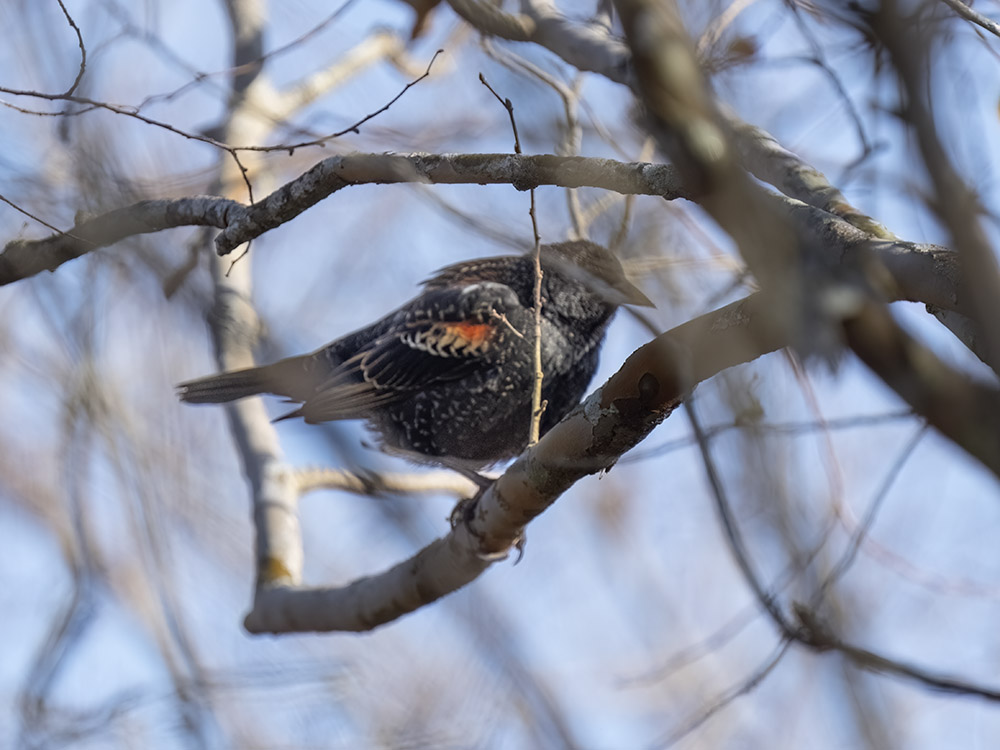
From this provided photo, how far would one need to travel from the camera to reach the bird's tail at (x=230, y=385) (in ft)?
16.5

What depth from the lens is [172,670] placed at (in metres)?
5.20

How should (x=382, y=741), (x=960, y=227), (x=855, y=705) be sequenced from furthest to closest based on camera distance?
(x=382, y=741) → (x=855, y=705) → (x=960, y=227)

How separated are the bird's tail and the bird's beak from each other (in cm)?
194

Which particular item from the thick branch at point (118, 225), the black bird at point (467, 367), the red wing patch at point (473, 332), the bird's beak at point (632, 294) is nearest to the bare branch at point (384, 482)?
the black bird at point (467, 367)

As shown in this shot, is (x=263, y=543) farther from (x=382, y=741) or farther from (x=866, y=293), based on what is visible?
(x=866, y=293)

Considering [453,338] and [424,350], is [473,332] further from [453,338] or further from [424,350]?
[424,350]

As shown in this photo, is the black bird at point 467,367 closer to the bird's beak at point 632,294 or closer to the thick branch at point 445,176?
the bird's beak at point 632,294

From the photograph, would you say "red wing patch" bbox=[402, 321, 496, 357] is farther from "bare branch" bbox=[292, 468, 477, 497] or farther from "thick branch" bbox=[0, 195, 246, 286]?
"thick branch" bbox=[0, 195, 246, 286]

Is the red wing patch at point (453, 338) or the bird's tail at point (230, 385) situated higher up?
the bird's tail at point (230, 385)

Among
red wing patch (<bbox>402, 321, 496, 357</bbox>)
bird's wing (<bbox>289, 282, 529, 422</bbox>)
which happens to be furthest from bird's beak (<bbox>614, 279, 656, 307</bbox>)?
red wing patch (<bbox>402, 321, 496, 357</bbox>)

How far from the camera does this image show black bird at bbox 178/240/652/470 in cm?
462

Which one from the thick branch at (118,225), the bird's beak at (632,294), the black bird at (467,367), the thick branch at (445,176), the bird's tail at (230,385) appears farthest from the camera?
the bird's tail at (230,385)

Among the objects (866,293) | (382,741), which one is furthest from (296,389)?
(866,293)

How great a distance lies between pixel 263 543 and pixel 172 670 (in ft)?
4.22
